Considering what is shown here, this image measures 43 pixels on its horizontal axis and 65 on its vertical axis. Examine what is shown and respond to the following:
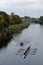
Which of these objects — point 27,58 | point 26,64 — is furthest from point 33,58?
point 26,64

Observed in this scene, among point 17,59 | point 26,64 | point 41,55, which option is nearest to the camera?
point 26,64

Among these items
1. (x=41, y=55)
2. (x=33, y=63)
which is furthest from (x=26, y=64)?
(x=41, y=55)

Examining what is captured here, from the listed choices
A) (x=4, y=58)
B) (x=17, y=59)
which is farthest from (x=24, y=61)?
(x=4, y=58)

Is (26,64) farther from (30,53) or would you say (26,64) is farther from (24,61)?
(30,53)

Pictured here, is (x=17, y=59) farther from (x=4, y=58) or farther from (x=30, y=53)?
(x=30, y=53)

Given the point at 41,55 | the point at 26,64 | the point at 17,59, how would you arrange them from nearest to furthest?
the point at 26,64 → the point at 17,59 → the point at 41,55

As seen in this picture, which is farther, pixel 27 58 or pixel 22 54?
pixel 22 54

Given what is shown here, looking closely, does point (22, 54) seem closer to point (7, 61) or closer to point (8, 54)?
point (8, 54)

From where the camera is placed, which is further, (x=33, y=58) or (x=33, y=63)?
(x=33, y=58)
